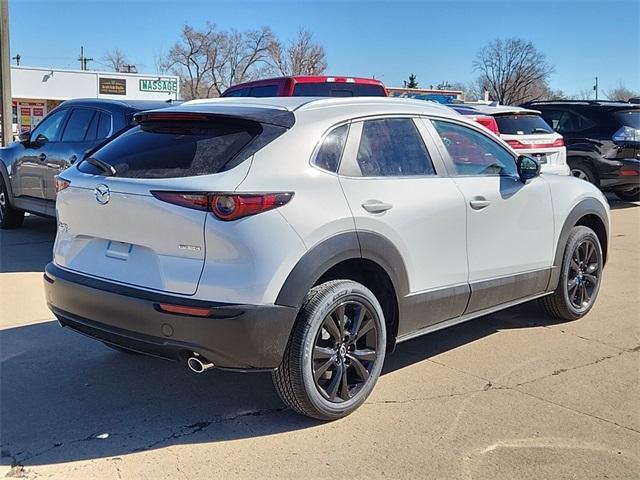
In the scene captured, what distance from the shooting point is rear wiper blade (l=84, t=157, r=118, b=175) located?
12.3 ft

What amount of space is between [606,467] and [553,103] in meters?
11.3

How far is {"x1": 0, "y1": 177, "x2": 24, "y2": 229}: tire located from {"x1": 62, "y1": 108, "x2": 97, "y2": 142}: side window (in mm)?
1700

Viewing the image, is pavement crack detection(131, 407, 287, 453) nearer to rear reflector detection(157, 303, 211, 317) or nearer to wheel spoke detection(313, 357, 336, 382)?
wheel spoke detection(313, 357, 336, 382)

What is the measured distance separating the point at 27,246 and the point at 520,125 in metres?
7.45

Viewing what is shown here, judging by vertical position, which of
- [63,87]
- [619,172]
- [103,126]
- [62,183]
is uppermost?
[63,87]

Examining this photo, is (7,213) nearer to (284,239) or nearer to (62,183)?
(62,183)

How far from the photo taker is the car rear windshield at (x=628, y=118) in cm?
1208

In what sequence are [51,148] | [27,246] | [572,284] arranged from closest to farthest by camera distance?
[572,284] < [51,148] < [27,246]

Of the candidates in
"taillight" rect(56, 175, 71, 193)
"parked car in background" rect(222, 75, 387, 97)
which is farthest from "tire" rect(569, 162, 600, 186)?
"taillight" rect(56, 175, 71, 193)

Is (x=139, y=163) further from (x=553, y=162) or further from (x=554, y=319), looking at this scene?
(x=553, y=162)

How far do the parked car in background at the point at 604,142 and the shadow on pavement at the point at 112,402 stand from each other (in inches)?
331

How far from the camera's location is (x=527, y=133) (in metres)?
10.8

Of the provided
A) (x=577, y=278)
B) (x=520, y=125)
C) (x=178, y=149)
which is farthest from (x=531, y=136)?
(x=178, y=149)

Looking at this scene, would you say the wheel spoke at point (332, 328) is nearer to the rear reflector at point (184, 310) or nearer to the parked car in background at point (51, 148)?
the rear reflector at point (184, 310)
